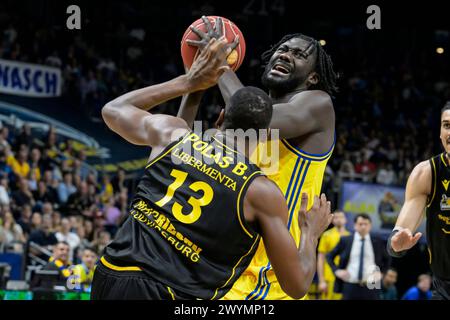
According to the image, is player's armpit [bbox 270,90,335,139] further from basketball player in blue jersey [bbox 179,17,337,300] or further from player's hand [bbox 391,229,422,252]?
player's hand [bbox 391,229,422,252]

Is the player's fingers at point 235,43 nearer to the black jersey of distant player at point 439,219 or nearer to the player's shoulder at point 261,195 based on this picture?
the player's shoulder at point 261,195

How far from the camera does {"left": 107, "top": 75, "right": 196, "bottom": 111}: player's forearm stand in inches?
151

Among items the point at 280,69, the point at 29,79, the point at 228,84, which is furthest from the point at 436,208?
the point at 29,79

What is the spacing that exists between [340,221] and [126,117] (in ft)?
22.6

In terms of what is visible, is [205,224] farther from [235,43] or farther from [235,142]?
[235,43]

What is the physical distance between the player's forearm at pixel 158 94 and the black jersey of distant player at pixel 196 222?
36cm

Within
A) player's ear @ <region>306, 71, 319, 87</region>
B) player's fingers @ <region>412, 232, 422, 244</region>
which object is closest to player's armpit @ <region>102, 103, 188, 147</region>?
player's ear @ <region>306, 71, 319, 87</region>

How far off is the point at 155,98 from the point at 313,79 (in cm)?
134

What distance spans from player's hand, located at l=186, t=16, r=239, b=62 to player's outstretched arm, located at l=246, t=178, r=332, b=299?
102 centimetres

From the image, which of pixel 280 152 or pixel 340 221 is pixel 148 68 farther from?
pixel 280 152

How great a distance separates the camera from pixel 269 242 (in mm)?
3447

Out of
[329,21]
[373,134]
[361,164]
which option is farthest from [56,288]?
[329,21]

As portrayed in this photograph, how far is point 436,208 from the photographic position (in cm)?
567

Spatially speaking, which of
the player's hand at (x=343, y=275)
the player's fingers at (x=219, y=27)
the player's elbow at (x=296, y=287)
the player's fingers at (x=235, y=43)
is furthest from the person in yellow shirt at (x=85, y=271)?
the player's elbow at (x=296, y=287)
